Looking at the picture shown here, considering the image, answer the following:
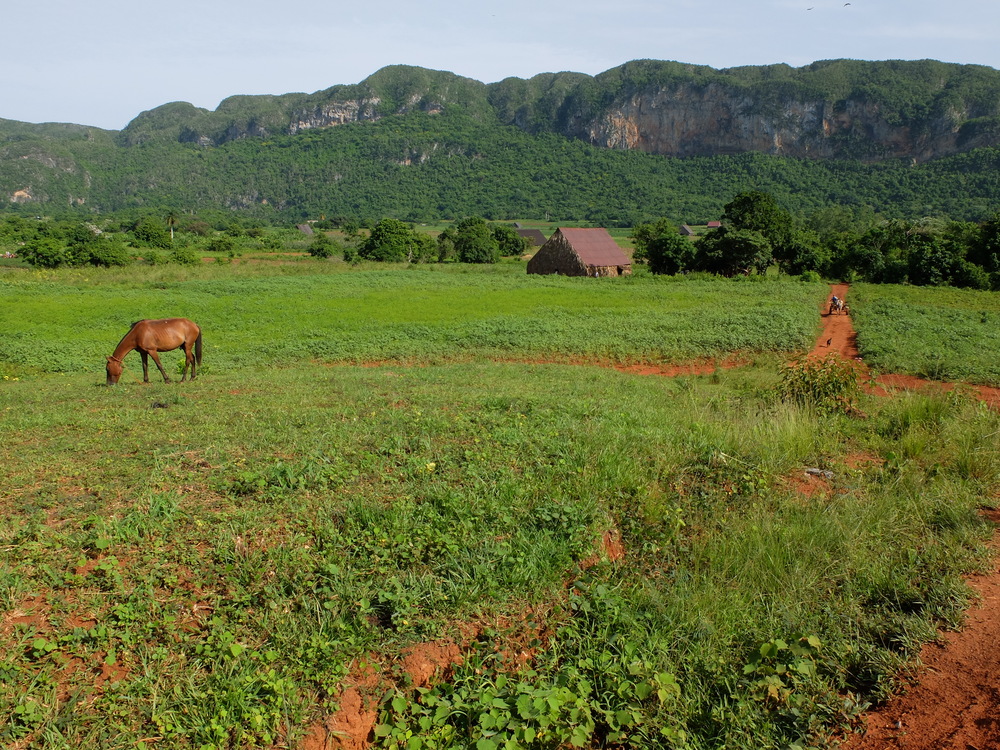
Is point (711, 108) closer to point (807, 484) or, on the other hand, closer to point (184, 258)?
point (184, 258)

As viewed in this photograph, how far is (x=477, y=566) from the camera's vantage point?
172 inches

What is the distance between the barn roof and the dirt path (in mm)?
38193

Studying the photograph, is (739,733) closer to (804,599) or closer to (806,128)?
(804,599)

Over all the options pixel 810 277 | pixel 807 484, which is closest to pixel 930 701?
pixel 807 484

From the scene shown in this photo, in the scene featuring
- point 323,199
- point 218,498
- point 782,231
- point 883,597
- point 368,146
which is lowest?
point 883,597

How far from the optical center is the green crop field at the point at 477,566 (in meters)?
3.42

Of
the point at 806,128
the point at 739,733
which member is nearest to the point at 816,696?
the point at 739,733

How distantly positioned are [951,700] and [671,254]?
1589 inches

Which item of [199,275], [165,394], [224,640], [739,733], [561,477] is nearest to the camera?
[739,733]

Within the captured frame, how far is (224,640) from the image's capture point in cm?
364

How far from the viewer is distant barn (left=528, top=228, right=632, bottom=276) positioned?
41.1m

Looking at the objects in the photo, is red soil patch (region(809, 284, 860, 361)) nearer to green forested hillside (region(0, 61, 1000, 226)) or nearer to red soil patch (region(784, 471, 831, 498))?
red soil patch (region(784, 471, 831, 498))

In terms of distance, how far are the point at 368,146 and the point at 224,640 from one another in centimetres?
16734

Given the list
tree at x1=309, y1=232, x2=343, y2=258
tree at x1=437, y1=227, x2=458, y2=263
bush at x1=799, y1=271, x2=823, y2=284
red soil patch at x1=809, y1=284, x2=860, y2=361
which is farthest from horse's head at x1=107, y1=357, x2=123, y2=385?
tree at x1=437, y1=227, x2=458, y2=263
